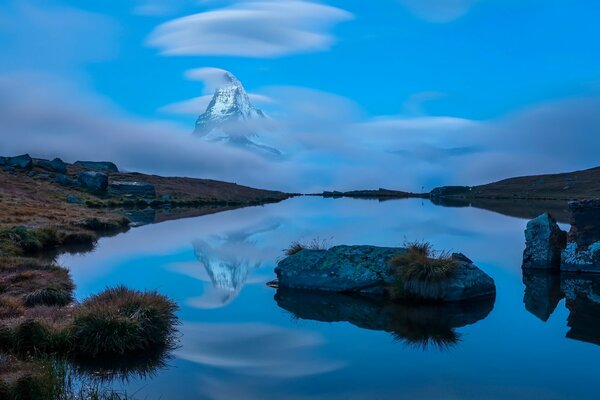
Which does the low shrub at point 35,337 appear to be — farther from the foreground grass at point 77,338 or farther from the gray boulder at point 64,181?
the gray boulder at point 64,181

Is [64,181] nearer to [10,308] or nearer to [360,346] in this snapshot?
[10,308]

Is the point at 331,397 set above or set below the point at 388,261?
below

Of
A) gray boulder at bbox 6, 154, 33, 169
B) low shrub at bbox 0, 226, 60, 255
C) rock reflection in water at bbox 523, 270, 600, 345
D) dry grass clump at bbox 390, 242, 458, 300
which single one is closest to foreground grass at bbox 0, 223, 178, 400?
dry grass clump at bbox 390, 242, 458, 300

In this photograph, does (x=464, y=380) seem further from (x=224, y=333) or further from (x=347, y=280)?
(x=347, y=280)

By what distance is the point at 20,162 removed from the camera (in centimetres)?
10244

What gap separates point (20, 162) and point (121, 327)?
342 ft

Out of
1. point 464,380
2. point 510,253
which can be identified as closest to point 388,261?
point 464,380

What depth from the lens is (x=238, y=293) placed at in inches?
654

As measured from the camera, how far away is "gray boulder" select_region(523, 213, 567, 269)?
20750 millimetres

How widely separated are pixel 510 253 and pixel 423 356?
17764 mm

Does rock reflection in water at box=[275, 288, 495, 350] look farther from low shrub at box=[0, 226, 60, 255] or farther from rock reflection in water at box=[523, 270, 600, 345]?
low shrub at box=[0, 226, 60, 255]

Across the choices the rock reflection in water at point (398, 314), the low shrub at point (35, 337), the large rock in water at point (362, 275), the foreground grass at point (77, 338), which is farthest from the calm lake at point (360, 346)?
the low shrub at point (35, 337)

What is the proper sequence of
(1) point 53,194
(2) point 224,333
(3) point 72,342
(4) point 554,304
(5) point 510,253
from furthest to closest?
1. (1) point 53,194
2. (5) point 510,253
3. (4) point 554,304
4. (2) point 224,333
5. (3) point 72,342

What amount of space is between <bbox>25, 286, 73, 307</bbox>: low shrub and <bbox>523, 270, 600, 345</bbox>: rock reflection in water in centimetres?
1204
